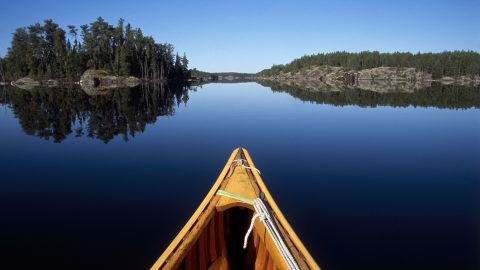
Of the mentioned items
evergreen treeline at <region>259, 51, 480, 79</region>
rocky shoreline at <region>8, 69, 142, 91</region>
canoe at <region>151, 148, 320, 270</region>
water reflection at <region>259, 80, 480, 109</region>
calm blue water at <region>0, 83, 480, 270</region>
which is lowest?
calm blue water at <region>0, 83, 480, 270</region>

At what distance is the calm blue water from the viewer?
8.09 m

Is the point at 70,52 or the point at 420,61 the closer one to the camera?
the point at 70,52

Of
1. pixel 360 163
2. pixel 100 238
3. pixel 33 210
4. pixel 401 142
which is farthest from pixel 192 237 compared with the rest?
pixel 401 142

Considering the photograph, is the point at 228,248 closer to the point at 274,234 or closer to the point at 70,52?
the point at 274,234

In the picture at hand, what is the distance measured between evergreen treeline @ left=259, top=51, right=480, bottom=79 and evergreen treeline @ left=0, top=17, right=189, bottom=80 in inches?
4461

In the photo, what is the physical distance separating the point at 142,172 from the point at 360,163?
9739 mm

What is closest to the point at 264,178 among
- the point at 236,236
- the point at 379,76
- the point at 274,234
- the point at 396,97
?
the point at 236,236

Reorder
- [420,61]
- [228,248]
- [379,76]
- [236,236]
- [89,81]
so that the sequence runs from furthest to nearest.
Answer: [379,76] < [420,61] < [89,81] < [236,236] < [228,248]

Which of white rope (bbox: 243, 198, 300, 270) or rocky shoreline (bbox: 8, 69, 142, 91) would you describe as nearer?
white rope (bbox: 243, 198, 300, 270)

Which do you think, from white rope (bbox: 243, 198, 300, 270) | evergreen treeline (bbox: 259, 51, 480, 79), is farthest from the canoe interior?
evergreen treeline (bbox: 259, 51, 480, 79)

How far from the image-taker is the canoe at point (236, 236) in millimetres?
5195

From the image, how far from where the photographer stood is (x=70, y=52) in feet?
322

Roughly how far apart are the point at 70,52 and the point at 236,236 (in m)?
106

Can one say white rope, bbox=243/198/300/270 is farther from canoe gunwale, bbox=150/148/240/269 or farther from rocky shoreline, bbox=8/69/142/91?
rocky shoreline, bbox=8/69/142/91
